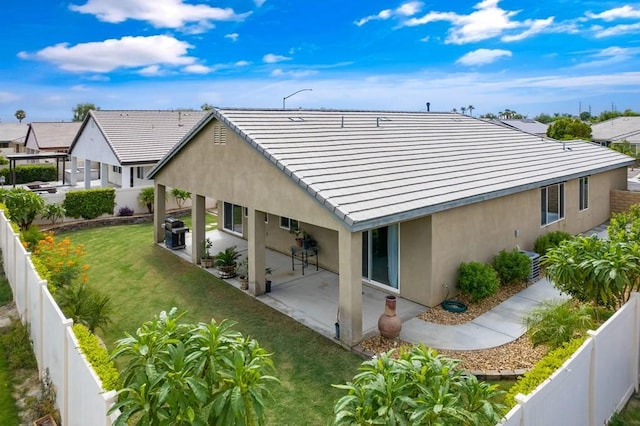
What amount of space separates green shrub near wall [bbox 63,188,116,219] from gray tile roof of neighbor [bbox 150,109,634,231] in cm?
688

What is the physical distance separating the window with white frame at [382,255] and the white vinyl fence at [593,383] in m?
5.79

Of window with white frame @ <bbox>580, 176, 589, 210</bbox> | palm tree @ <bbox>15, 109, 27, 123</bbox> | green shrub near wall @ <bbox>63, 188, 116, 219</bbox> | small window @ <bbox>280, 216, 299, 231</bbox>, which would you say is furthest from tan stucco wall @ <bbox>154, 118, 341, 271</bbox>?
palm tree @ <bbox>15, 109, 27, 123</bbox>

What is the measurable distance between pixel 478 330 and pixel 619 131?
67253 mm

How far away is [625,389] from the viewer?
24.2 feet

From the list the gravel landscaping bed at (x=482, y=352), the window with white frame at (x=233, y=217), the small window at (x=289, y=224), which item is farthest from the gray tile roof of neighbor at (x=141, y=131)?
the gravel landscaping bed at (x=482, y=352)

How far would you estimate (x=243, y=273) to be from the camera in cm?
1440

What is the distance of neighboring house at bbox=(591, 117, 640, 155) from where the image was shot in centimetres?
5738

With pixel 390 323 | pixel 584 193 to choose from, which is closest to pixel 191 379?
pixel 390 323

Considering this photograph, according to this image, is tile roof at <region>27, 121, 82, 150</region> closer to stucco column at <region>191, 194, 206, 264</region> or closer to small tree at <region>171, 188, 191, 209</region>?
small tree at <region>171, 188, 191, 209</region>

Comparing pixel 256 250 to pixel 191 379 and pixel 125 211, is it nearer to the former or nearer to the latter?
pixel 191 379

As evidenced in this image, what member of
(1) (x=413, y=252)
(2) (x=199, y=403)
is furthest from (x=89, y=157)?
(2) (x=199, y=403)

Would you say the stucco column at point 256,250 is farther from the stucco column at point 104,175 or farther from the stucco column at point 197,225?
the stucco column at point 104,175

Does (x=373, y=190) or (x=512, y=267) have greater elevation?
(x=373, y=190)

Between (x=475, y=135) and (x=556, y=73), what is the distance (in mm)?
51024
